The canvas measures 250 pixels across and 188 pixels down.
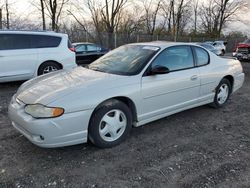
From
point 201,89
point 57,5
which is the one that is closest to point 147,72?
point 201,89

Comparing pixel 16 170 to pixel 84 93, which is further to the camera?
pixel 84 93

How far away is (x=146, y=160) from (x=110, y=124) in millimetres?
690

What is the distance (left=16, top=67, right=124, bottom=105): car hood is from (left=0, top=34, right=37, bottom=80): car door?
128 inches

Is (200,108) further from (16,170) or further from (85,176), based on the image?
(16,170)

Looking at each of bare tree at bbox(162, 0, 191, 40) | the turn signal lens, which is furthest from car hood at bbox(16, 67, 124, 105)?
bare tree at bbox(162, 0, 191, 40)

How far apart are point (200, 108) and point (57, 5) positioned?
1802 cm

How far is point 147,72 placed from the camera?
3734mm

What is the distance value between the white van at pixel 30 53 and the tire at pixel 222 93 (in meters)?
3.76

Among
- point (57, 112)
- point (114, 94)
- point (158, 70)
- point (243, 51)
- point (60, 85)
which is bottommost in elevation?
point (57, 112)

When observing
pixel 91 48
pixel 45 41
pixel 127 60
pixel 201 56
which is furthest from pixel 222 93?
pixel 91 48

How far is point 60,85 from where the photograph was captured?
336cm

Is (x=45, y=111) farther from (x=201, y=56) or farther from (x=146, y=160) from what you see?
(x=201, y=56)

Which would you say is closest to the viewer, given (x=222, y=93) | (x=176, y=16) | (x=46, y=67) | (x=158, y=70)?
(x=158, y=70)

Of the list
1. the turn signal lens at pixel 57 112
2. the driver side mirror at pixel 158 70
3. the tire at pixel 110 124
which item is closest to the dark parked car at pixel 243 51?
the driver side mirror at pixel 158 70
